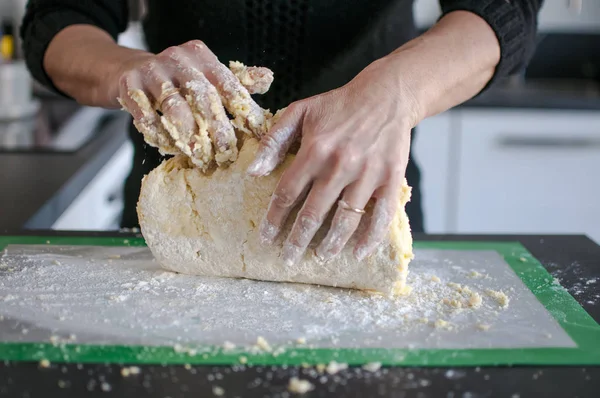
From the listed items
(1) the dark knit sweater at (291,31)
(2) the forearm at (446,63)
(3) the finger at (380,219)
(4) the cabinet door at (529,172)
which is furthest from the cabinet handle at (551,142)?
(3) the finger at (380,219)

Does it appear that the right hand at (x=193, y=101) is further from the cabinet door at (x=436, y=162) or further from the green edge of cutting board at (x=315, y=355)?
the cabinet door at (x=436, y=162)

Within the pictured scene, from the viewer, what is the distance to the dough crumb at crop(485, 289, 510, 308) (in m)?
0.89

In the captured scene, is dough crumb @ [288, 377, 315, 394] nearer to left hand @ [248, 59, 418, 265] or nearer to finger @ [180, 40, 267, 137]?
left hand @ [248, 59, 418, 265]

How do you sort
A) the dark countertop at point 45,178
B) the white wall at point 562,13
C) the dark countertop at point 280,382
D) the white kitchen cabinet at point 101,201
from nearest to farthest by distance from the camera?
1. the dark countertop at point 280,382
2. the dark countertop at point 45,178
3. the white kitchen cabinet at point 101,201
4. the white wall at point 562,13

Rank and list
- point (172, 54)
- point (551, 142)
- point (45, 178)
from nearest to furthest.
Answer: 1. point (172, 54)
2. point (45, 178)
3. point (551, 142)

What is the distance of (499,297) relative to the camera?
2.98 feet

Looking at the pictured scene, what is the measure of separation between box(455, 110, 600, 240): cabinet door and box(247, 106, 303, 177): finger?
142 centimetres

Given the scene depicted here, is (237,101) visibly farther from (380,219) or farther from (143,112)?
(380,219)

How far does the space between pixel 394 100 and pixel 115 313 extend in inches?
16.8

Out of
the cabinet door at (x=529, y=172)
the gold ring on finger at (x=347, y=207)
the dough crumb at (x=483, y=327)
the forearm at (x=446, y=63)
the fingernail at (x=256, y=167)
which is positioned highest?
the forearm at (x=446, y=63)

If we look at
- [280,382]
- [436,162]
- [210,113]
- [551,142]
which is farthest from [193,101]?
[551,142]

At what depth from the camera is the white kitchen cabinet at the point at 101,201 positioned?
144cm

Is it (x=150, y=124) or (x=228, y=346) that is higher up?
(x=150, y=124)

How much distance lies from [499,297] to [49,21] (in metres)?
0.88
